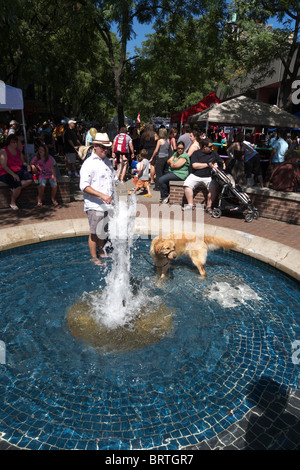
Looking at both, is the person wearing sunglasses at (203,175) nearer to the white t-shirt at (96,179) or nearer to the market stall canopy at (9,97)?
the white t-shirt at (96,179)

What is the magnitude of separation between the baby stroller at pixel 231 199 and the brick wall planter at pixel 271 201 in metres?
0.47

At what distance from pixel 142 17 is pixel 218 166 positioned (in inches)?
383

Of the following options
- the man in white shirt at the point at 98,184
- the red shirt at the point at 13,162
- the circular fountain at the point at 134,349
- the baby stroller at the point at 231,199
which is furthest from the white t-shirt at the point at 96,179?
the red shirt at the point at 13,162

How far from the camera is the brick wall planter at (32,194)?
8023 millimetres

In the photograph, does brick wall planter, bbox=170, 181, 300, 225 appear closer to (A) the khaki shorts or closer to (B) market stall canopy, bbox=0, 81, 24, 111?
(A) the khaki shorts

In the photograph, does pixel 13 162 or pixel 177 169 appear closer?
pixel 13 162

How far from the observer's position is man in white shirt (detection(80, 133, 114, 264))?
496 cm

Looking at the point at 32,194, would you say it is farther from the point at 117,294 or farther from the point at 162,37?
the point at 162,37

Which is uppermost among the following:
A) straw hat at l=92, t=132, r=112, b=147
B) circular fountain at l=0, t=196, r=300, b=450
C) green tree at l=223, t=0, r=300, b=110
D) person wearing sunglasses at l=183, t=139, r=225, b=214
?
green tree at l=223, t=0, r=300, b=110

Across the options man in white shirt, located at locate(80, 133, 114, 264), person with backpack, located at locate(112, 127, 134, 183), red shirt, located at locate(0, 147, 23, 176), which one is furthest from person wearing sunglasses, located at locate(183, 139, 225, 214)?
red shirt, located at locate(0, 147, 23, 176)

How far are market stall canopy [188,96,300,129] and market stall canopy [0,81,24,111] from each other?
19.3 feet

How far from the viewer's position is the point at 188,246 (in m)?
5.26

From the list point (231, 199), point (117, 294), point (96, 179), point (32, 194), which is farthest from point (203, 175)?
point (117, 294)

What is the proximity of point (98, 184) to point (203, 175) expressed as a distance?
3.93 meters
